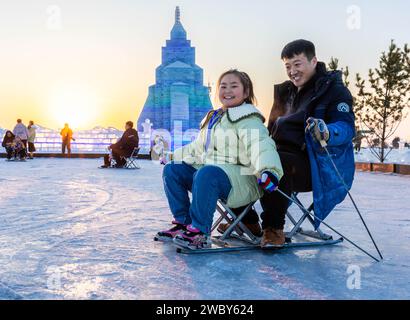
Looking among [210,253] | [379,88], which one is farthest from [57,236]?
[379,88]

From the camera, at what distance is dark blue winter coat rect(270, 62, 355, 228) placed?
279 cm

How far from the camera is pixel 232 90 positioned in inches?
117

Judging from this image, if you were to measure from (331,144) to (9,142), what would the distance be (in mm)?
15698

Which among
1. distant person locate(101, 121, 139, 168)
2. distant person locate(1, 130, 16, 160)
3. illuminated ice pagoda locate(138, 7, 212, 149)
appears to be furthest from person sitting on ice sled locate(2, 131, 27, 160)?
illuminated ice pagoda locate(138, 7, 212, 149)

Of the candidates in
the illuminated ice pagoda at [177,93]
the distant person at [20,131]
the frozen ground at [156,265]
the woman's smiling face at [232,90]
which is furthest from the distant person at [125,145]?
the illuminated ice pagoda at [177,93]

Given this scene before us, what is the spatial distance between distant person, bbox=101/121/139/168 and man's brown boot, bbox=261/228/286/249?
9.57 meters

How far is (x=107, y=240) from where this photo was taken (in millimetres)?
3135

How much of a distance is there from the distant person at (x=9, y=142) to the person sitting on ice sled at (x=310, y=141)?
49.6ft

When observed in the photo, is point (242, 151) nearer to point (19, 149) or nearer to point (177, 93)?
point (19, 149)

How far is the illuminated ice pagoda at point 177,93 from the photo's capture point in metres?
89.1

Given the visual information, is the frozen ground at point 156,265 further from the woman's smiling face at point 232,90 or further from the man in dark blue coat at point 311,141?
the woman's smiling face at point 232,90

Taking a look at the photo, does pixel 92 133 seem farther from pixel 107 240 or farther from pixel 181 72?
pixel 181 72

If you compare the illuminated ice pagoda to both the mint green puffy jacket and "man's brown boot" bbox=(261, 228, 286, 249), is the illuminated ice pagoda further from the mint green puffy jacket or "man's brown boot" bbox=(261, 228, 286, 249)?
"man's brown boot" bbox=(261, 228, 286, 249)

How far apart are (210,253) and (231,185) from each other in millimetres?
419
